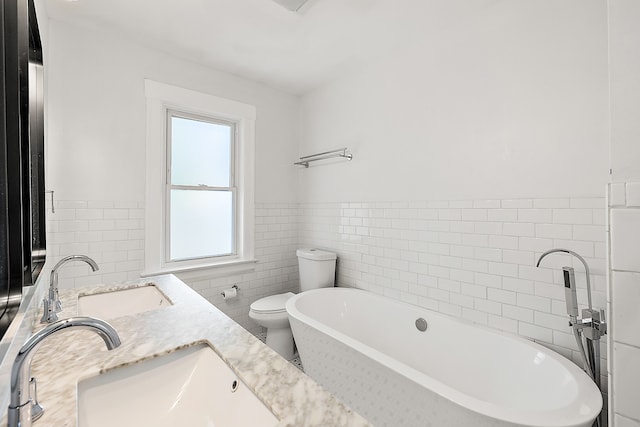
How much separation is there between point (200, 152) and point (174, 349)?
2167 mm

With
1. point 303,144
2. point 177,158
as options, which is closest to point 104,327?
point 177,158

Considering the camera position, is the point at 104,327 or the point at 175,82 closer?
the point at 104,327

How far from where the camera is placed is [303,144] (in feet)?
10.4

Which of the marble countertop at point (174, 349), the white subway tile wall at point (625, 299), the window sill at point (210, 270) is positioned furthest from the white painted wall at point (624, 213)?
the window sill at point (210, 270)

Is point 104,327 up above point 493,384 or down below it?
above

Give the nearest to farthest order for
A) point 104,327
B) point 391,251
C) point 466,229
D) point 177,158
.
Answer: point 104,327 < point 466,229 < point 391,251 < point 177,158

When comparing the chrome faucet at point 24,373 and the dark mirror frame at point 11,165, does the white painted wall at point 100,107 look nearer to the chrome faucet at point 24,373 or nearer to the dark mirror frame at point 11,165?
the dark mirror frame at point 11,165

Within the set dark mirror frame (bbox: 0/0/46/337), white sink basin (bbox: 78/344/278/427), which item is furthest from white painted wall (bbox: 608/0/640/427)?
dark mirror frame (bbox: 0/0/46/337)

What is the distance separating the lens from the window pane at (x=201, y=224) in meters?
2.53

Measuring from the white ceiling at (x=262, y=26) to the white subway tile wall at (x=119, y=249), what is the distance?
1276mm

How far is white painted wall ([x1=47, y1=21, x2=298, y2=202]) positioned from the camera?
190 cm

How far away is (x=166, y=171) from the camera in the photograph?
7.96ft

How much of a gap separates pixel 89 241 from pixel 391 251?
2.27 meters

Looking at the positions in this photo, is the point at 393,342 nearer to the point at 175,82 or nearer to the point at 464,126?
the point at 464,126
